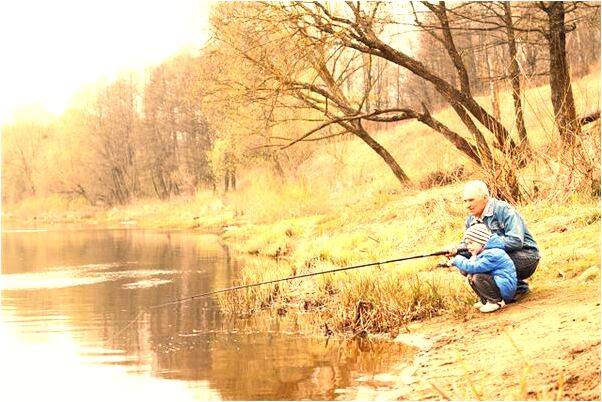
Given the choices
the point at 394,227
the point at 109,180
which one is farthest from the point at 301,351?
the point at 109,180

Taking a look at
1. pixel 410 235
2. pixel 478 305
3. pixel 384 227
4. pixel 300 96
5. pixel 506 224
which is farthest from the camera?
pixel 300 96

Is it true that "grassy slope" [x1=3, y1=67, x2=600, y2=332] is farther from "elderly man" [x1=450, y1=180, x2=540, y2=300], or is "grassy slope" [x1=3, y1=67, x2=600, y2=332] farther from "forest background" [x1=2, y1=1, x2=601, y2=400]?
"elderly man" [x1=450, y1=180, x2=540, y2=300]

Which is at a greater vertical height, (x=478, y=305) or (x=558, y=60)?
(x=558, y=60)

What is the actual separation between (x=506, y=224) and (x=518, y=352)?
215cm

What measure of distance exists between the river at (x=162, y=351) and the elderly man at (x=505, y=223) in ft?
4.54

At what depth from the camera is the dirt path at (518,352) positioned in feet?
17.0

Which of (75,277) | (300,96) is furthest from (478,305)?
(300,96)

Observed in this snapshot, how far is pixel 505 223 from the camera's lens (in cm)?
764

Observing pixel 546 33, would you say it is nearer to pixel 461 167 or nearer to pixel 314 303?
pixel 461 167

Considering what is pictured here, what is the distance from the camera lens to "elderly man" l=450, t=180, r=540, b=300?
24.9 feet

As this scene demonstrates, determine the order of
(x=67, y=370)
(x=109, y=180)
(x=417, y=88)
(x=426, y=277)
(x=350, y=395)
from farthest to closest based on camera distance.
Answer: (x=109, y=180) → (x=417, y=88) → (x=426, y=277) → (x=67, y=370) → (x=350, y=395)

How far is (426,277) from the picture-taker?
10.5m

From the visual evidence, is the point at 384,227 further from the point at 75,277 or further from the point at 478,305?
the point at 478,305

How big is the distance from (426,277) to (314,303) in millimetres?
1584
